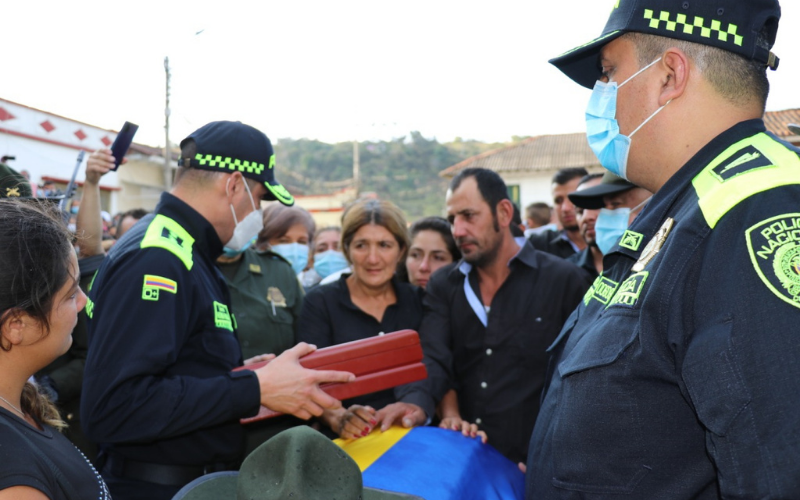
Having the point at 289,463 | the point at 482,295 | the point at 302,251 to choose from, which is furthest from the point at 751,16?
the point at 302,251

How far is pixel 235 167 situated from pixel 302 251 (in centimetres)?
310

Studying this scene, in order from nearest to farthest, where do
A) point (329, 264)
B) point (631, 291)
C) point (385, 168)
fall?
1. point (631, 291)
2. point (329, 264)
3. point (385, 168)

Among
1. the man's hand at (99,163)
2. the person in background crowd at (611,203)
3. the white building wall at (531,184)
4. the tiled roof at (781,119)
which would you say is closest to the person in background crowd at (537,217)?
the person in background crowd at (611,203)

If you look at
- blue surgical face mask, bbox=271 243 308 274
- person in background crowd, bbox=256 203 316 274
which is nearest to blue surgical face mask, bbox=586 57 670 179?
person in background crowd, bbox=256 203 316 274

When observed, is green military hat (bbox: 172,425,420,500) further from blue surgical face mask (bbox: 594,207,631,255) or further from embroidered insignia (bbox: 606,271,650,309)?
blue surgical face mask (bbox: 594,207,631,255)

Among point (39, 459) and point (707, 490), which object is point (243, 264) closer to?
point (39, 459)

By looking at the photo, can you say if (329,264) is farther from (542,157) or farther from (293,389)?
(542,157)

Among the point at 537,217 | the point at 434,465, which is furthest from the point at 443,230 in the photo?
the point at 537,217

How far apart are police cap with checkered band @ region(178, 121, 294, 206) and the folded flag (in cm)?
138

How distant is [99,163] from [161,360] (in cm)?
221

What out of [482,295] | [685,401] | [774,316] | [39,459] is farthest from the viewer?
[482,295]

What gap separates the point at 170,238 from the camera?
2607 mm

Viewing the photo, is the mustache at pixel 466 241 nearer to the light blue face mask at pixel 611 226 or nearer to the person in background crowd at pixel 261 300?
the light blue face mask at pixel 611 226

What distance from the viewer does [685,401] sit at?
148cm
